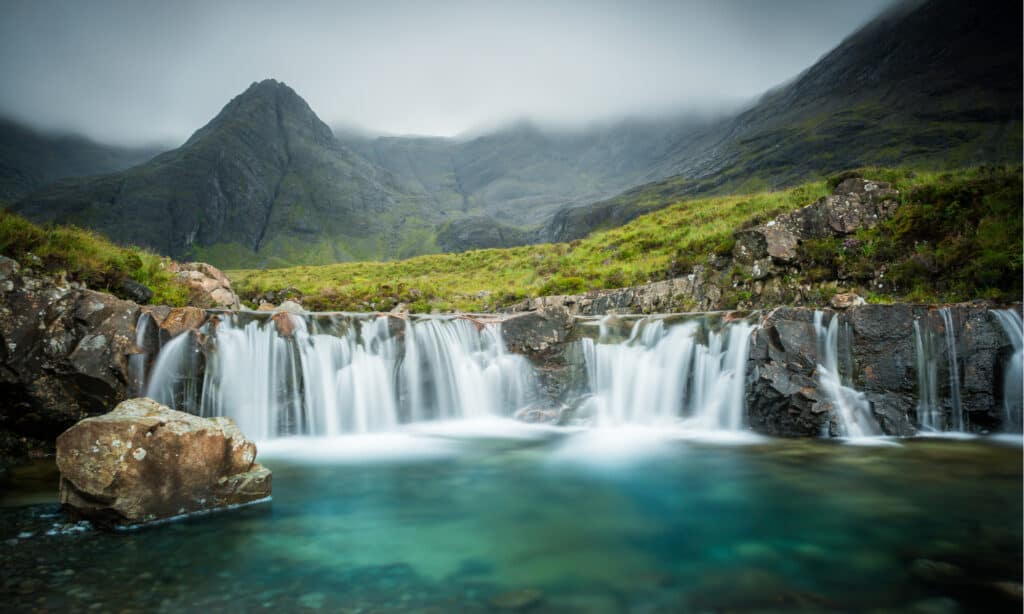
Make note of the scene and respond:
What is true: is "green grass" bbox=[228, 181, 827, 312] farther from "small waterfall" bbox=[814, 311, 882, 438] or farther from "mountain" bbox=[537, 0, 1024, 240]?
"mountain" bbox=[537, 0, 1024, 240]

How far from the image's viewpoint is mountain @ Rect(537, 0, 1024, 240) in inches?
2788

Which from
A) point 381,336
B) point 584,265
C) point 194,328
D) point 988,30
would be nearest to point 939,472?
point 381,336

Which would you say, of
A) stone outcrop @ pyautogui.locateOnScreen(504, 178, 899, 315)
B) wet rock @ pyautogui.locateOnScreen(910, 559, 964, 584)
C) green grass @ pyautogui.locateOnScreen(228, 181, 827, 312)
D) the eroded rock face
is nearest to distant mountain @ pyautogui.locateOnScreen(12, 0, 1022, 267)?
green grass @ pyautogui.locateOnScreen(228, 181, 827, 312)

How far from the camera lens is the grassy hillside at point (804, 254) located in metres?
13.1

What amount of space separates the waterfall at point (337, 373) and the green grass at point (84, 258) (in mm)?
2743

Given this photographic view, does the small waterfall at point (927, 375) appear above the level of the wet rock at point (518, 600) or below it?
above

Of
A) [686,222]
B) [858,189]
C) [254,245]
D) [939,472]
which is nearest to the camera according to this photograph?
[939,472]

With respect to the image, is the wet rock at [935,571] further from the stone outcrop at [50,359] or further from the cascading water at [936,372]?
the stone outcrop at [50,359]

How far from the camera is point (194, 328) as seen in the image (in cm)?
1034

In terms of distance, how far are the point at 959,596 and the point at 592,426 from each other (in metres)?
8.91

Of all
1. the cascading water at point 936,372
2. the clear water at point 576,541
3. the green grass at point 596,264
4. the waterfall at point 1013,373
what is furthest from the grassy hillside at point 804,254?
the clear water at point 576,541

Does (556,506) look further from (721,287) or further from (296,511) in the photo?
(721,287)

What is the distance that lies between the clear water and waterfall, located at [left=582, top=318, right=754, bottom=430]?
2870 mm

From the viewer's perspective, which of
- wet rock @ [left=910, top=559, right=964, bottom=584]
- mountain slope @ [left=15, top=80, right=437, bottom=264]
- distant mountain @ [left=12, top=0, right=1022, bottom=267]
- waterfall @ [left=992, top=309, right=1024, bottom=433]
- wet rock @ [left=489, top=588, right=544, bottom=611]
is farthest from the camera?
mountain slope @ [left=15, top=80, right=437, bottom=264]
